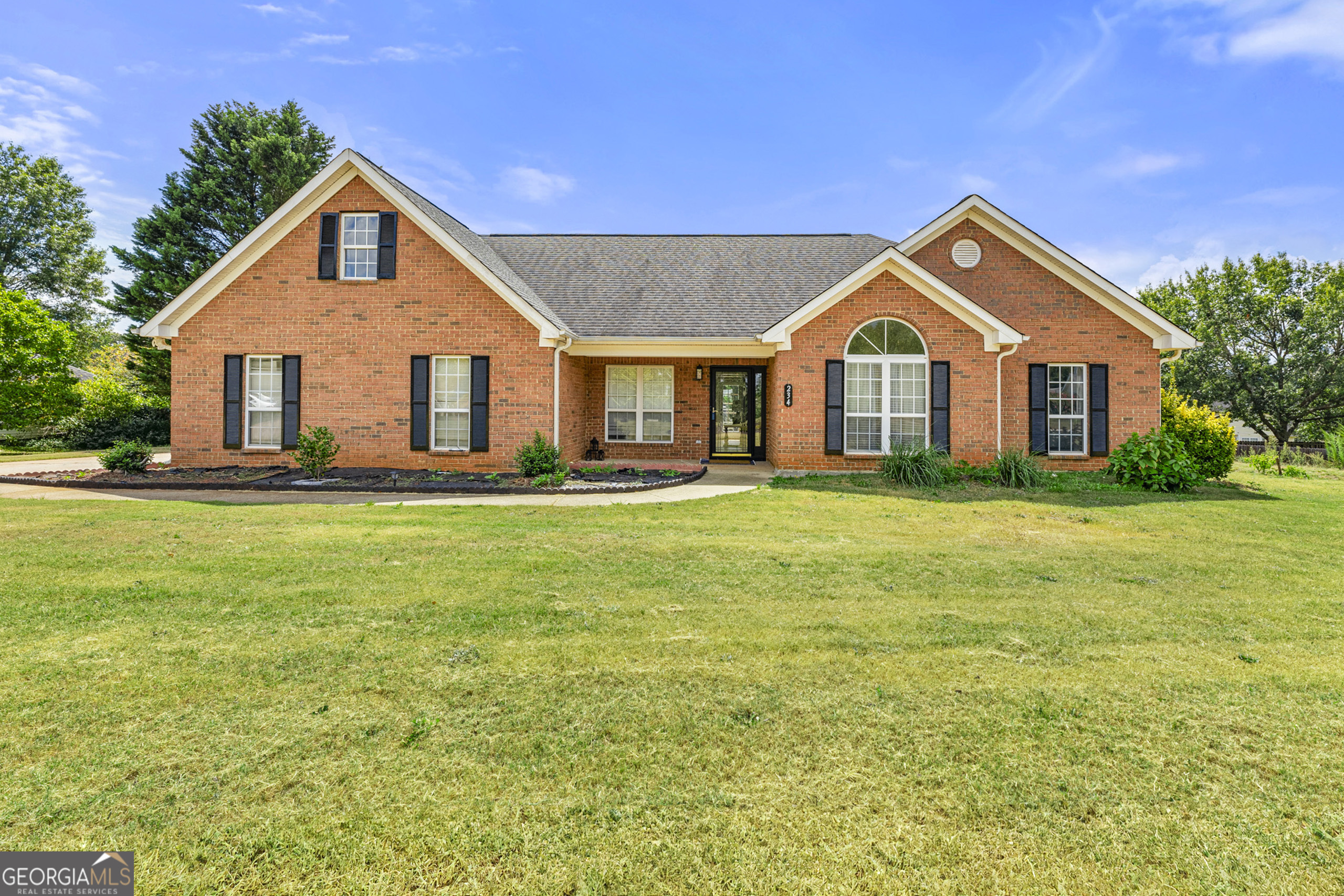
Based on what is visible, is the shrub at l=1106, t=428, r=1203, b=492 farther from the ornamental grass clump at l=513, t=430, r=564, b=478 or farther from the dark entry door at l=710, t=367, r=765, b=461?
the ornamental grass clump at l=513, t=430, r=564, b=478

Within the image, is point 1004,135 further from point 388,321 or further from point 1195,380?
point 1195,380

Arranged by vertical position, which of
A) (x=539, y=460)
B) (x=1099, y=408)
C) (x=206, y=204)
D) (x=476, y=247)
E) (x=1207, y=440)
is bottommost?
(x=539, y=460)

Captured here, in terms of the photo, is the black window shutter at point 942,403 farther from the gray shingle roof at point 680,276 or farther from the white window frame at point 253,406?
the white window frame at point 253,406

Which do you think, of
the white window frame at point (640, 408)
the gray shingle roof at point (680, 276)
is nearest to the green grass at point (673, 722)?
the gray shingle roof at point (680, 276)

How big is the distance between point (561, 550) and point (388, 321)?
371 inches

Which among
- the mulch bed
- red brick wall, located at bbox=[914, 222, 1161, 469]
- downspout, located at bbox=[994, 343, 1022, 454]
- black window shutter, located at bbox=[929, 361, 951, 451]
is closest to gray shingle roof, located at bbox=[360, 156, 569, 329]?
the mulch bed

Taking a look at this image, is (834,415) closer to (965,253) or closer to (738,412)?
(738,412)

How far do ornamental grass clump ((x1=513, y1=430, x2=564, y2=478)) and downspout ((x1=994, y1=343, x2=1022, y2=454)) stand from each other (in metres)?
9.26

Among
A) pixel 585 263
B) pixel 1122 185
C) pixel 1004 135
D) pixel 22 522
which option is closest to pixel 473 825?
pixel 22 522

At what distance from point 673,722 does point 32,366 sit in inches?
1151

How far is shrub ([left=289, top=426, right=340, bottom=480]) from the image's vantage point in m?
12.8

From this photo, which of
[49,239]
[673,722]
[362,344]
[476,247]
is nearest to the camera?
[673,722]

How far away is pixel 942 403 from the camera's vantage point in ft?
44.8

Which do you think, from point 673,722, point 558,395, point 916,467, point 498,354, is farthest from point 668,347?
point 673,722
